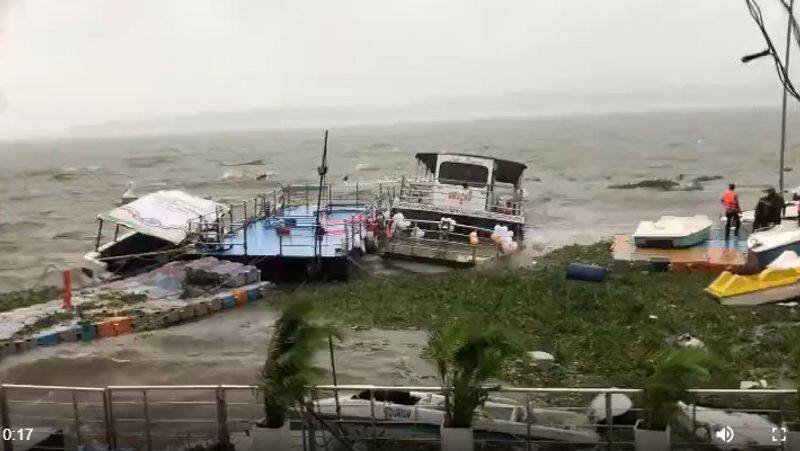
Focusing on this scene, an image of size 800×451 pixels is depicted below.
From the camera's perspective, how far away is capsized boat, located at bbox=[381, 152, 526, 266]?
21.9 m

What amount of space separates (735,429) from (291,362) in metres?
4.39

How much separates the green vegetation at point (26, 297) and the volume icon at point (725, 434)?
16001 millimetres

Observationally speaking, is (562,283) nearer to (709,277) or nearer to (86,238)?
(709,277)

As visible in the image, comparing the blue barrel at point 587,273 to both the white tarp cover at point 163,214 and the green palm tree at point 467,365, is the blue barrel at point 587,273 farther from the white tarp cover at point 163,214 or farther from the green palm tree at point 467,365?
the green palm tree at point 467,365

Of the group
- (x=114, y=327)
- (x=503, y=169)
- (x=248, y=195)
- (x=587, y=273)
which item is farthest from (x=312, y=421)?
(x=248, y=195)

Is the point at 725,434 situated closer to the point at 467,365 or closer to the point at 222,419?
the point at 467,365

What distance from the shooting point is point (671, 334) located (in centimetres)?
1305

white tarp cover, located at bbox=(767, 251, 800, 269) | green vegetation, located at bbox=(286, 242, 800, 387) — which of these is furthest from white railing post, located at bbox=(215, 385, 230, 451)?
white tarp cover, located at bbox=(767, 251, 800, 269)

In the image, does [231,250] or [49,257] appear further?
[49,257]

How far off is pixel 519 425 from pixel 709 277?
11.2 meters

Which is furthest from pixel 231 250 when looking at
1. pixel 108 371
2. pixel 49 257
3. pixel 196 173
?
pixel 196 173

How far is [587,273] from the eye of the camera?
→ 17.3 metres

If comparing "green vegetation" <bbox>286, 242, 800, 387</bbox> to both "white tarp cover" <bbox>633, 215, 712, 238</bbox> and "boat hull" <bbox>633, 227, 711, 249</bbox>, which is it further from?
"white tarp cover" <bbox>633, 215, 712, 238</bbox>
